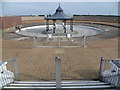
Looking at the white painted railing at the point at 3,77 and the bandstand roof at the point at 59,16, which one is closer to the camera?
the white painted railing at the point at 3,77

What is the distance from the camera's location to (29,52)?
11.7 metres

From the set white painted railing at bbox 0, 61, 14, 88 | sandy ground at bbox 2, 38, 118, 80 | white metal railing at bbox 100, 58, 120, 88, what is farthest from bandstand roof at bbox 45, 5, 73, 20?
white painted railing at bbox 0, 61, 14, 88

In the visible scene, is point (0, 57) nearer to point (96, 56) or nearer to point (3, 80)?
point (3, 80)

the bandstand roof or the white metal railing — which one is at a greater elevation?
the bandstand roof

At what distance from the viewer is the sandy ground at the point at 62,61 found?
756 centimetres

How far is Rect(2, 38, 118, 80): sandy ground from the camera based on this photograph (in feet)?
24.8

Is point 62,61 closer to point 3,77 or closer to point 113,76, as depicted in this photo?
point 113,76

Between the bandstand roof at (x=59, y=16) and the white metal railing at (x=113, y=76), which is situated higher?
the bandstand roof at (x=59, y=16)

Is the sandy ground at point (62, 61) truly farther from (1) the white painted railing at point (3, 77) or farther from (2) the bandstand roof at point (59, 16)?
(2) the bandstand roof at point (59, 16)

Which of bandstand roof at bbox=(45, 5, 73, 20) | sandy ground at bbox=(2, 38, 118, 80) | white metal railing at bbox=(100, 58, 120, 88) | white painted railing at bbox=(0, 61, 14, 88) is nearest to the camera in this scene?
white metal railing at bbox=(100, 58, 120, 88)

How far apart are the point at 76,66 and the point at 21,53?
4.77 m

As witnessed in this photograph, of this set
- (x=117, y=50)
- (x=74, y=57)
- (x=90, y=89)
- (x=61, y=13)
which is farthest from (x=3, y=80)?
(x=61, y=13)

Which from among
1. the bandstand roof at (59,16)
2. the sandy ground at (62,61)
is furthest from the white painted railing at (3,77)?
the bandstand roof at (59,16)

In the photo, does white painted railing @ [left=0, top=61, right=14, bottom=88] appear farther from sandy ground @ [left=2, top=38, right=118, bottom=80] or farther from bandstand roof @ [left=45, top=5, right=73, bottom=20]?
bandstand roof @ [left=45, top=5, right=73, bottom=20]
